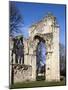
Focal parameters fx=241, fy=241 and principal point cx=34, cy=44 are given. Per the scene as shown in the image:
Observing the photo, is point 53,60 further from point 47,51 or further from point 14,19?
point 14,19

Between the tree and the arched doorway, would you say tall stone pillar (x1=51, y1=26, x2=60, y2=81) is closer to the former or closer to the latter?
the arched doorway

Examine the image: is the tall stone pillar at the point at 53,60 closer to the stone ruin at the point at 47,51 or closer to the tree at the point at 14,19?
the stone ruin at the point at 47,51

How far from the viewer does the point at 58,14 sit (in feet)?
9.14

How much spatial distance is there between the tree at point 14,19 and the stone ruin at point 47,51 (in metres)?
0.13

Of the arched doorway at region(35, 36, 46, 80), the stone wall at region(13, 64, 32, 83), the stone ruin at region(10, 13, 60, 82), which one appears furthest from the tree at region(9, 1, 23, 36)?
the stone wall at region(13, 64, 32, 83)

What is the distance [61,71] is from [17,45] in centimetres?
60

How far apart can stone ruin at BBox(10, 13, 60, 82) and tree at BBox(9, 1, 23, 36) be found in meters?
0.13

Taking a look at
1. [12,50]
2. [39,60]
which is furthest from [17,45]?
[39,60]

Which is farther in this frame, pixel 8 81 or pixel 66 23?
pixel 66 23

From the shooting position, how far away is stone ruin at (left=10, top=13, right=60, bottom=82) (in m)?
2.67

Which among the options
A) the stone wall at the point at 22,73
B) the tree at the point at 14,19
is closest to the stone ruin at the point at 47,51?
the stone wall at the point at 22,73

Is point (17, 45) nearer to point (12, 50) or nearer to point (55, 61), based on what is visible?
point (12, 50)

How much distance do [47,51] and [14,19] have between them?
1.71 ft

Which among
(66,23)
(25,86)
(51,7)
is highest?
(51,7)
